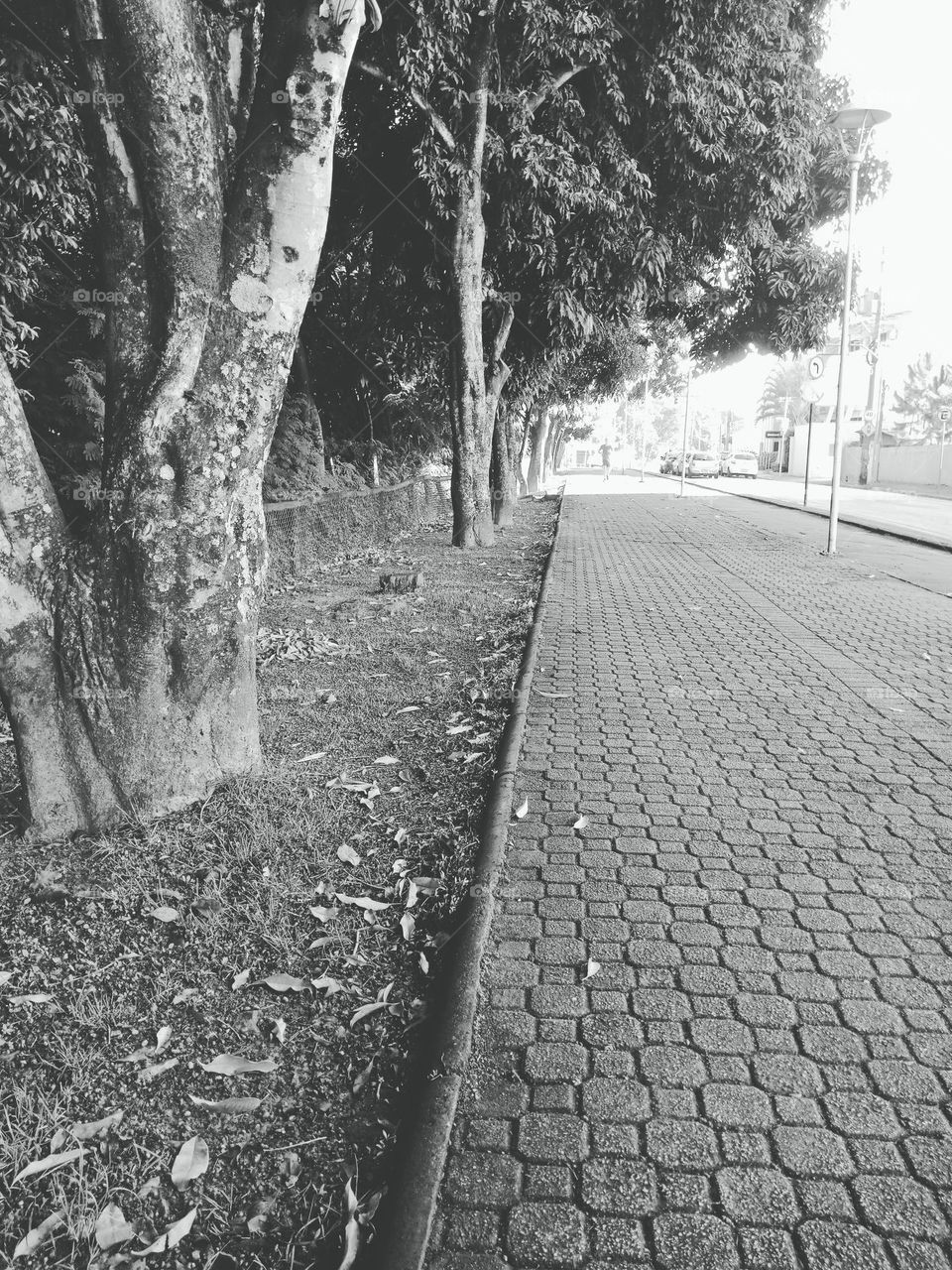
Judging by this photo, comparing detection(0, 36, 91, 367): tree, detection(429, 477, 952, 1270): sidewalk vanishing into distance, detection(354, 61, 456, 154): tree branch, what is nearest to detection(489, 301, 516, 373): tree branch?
detection(354, 61, 456, 154): tree branch

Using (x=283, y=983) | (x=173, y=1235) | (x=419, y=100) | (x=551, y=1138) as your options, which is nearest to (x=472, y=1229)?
(x=551, y=1138)

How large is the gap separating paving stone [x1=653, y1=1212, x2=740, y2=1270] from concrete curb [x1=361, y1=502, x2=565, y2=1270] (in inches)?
19.8

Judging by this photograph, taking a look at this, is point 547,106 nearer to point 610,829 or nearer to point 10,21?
point 10,21

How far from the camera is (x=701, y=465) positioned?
5059 centimetres

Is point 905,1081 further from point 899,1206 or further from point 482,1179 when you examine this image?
point 482,1179

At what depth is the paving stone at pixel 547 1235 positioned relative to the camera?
6.15 feet

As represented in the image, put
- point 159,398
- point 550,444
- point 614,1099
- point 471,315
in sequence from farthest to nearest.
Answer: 1. point 550,444
2. point 471,315
3. point 159,398
4. point 614,1099

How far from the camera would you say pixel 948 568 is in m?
12.3

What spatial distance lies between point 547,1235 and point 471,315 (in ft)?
40.3

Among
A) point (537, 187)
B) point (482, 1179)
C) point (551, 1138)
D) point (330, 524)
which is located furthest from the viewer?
point (330, 524)

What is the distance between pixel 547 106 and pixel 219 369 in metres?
11.5

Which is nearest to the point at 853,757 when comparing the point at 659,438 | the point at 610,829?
the point at 610,829

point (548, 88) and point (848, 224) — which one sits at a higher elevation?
point (548, 88)

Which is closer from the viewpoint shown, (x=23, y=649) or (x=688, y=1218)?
(x=688, y=1218)
